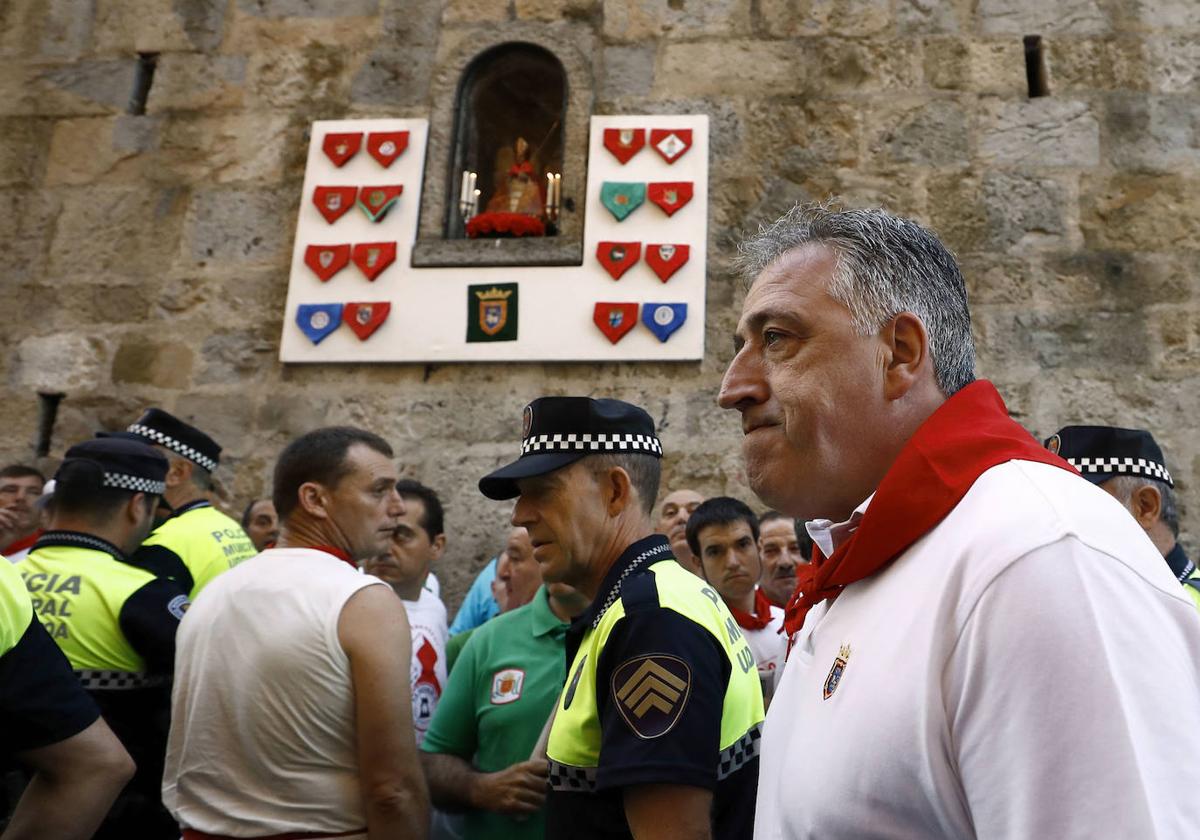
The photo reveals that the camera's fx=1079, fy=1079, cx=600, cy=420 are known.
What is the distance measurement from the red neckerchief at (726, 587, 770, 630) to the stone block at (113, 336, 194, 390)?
3.60 metres

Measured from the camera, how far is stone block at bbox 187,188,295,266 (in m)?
6.18

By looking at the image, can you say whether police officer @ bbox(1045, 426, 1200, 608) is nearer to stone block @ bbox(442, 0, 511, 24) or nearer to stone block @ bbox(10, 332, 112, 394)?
Answer: stone block @ bbox(442, 0, 511, 24)

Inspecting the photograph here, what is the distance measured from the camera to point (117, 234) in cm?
630

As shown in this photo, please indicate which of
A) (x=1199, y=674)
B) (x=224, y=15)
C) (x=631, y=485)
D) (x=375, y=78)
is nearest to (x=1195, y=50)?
(x=375, y=78)

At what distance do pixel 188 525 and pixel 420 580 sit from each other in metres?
0.91

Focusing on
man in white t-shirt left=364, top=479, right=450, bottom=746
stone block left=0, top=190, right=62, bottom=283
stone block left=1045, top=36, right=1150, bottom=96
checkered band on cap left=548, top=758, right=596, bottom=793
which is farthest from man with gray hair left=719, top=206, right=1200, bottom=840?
stone block left=0, top=190, right=62, bottom=283

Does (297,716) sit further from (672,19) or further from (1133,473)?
(672,19)

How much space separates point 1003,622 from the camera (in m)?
0.94

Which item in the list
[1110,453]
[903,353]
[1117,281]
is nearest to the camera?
[903,353]

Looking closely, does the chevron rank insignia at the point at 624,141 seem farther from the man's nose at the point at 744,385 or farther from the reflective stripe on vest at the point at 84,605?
the man's nose at the point at 744,385

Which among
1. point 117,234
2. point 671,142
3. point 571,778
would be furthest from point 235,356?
point 571,778

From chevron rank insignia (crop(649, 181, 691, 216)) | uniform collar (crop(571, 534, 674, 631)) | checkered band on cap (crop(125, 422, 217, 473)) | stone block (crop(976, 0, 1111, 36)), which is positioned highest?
stone block (crop(976, 0, 1111, 36))

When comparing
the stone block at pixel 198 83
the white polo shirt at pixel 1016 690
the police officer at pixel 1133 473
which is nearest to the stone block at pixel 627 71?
the stone block at pixel 198 83

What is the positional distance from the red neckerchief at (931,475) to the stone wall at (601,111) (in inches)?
171
